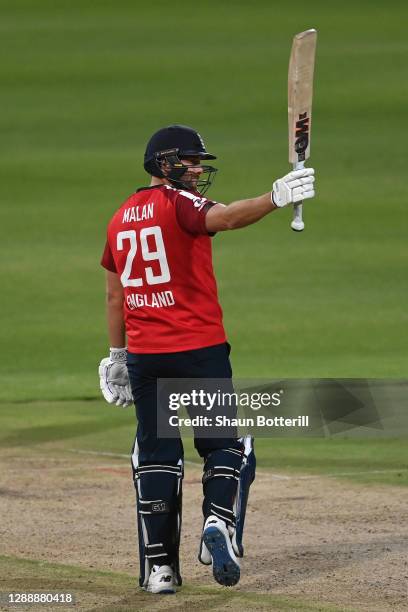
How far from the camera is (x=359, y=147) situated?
21.7 metres

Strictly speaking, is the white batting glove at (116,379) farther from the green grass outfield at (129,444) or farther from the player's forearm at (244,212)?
the green grass outfield at (129,444)

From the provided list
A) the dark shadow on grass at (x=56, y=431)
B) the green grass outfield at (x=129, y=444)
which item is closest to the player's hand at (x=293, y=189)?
the green grass outfield at (x=129, y=444)

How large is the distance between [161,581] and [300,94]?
2.22 metres

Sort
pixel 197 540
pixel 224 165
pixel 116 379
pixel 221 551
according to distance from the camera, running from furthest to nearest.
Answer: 1. pixel 224 165
2. pixel 197 540
3. pixel 116 379
4. pixel 221 551

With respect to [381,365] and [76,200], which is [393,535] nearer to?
[381,365]

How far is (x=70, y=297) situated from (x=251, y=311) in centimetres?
215

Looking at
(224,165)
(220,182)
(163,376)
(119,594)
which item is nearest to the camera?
(119,594)

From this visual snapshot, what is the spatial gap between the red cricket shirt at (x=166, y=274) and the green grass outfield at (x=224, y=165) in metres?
6.09

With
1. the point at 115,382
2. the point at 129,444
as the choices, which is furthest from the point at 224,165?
the point at 115,382

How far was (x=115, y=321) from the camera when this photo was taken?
6688 mm

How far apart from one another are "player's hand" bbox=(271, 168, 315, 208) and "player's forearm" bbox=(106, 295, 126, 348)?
1161 mm

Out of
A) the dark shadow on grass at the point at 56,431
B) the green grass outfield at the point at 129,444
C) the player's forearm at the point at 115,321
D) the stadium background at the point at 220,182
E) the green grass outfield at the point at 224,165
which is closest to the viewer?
the player's forearm at the point at 115,321

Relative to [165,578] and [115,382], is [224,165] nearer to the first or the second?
[115,382]

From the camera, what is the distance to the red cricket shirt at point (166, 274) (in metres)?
6.20
